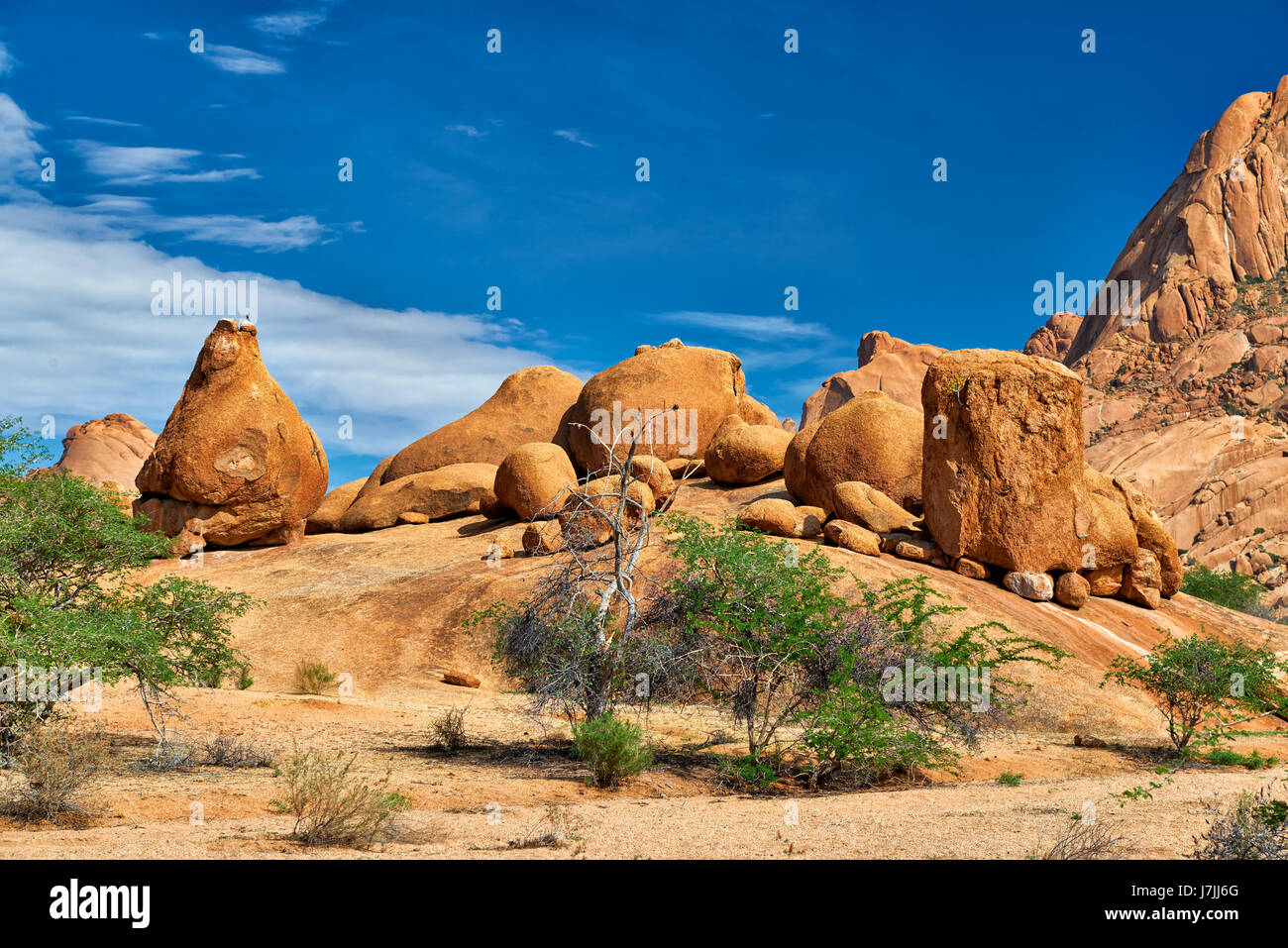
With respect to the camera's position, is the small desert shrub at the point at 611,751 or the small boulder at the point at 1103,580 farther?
the small boulder at the point at 1103,580

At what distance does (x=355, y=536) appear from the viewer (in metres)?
28.0

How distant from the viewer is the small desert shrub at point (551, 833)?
7.09 meters

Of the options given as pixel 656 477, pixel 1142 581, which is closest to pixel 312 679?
pixel 656 477

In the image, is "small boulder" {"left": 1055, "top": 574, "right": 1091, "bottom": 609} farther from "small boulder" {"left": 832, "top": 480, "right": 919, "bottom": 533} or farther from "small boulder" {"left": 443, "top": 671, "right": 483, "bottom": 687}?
"small boulder" {"left": 443, "top": 671, "right": 483, "bottom": 687}

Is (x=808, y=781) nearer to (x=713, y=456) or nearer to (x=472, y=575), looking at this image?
(x=472, y=575)

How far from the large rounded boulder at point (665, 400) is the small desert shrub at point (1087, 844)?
2173 cm

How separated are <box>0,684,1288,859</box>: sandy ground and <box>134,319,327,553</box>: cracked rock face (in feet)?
39.6

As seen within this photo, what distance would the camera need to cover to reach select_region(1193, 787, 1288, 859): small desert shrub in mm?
6039

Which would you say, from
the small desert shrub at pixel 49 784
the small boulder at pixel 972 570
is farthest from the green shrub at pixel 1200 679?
the small desert shrub at pixel 49 784

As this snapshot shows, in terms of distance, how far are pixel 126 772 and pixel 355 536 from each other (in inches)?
722

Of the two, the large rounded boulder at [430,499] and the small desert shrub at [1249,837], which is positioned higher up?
the large rounded boulder at [430,499]

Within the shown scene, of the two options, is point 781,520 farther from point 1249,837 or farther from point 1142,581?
point 1249,837

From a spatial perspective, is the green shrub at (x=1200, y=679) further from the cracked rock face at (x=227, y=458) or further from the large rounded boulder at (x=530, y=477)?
the cracked rock face at (x=227, y=458)

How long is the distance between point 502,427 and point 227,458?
33.8 feet
